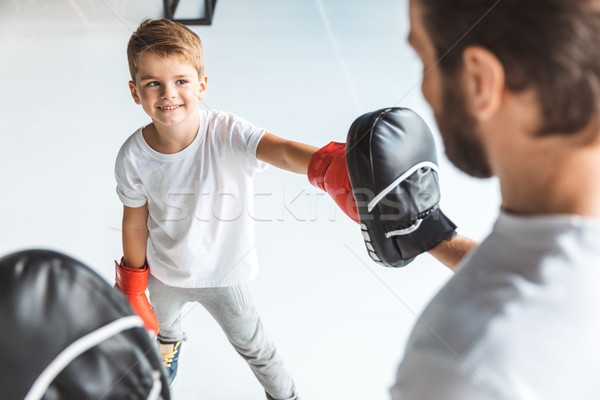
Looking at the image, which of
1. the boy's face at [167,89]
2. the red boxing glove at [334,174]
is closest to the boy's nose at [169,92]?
the boy's face at [167,89]

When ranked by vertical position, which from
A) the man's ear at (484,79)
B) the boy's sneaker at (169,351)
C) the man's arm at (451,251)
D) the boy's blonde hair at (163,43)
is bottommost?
the boy's sneaker at (169,351)

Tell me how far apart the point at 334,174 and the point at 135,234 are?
19.6 inches

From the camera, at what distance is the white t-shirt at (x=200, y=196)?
3.99 feet

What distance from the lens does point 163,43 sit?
47.7 inches

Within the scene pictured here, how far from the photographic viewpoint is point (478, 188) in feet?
7.29

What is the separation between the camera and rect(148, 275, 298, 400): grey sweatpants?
1.28m

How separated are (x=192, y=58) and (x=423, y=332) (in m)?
0.90

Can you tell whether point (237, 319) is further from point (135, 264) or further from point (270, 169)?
point (270, 169)

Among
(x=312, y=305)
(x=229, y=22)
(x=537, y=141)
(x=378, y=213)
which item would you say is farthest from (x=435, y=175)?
(x=229, y=22)

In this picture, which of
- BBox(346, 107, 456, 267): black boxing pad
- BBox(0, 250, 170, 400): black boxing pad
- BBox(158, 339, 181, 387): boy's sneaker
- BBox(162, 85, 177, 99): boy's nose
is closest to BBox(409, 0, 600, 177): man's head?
BBox(346, 107, 456, 267): black boxing pad

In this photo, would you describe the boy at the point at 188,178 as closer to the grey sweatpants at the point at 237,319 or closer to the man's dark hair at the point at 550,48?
the grey sweatpants at the point at 237,319

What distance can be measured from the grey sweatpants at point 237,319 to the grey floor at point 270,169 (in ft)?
0.56

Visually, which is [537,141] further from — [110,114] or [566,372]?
[110,114]

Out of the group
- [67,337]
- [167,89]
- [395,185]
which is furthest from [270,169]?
[67,337]
